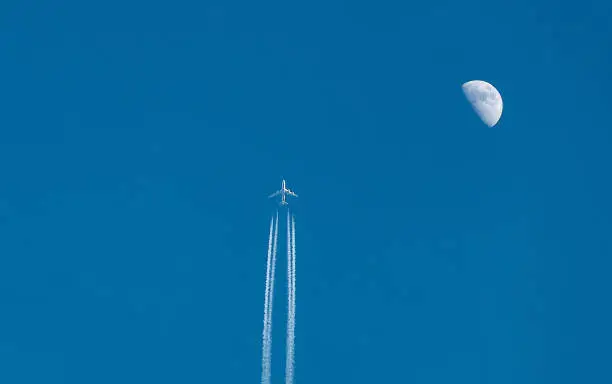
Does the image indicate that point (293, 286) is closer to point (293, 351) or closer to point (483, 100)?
point (293, 351)

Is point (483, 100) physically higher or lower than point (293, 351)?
higher

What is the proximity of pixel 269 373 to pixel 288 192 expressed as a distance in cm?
2210

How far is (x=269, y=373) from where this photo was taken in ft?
352

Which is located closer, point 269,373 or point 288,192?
point 269,373

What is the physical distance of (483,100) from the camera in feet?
372

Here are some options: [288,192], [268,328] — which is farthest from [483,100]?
[268,328]

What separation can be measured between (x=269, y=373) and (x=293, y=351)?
380cm

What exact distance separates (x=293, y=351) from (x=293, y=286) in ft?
25.1

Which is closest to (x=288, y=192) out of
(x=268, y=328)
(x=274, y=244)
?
(x=274, y=244)

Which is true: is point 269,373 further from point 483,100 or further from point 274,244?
point 483,100

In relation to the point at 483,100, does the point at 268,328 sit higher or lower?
lower

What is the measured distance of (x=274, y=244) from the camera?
119 m

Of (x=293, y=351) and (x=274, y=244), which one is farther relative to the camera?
(x=274, y=244)

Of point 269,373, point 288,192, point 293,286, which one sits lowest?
point 269,373
